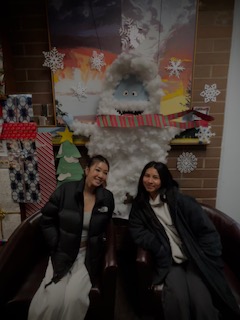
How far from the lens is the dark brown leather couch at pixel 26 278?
1.38 meters

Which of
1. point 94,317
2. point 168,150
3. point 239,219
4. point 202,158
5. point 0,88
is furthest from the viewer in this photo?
point 239,219

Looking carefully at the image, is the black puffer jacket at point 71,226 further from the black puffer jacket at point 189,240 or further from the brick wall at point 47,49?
the brick wall at point 47,49

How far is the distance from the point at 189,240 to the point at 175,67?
1.41m

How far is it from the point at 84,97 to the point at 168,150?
0.89 metres

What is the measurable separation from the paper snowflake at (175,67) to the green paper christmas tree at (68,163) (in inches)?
42.4

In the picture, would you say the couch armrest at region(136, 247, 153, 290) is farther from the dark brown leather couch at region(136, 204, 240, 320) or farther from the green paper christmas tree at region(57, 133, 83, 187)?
the green paper christmas tree at region(57, 133, 83, 187)

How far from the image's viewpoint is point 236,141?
6.98ft

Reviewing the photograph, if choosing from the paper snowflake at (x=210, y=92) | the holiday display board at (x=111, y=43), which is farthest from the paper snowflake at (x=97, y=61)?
the paper snowflake at (x=210, y=92)

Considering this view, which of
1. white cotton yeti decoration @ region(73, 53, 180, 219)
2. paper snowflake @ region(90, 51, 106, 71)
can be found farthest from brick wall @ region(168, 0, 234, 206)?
paper snowflake @ region(90, 51, 106, 71)

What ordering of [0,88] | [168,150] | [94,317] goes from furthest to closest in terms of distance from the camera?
[168,150], [0,88], [94,317]

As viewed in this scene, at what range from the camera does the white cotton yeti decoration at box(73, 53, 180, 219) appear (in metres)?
1.80

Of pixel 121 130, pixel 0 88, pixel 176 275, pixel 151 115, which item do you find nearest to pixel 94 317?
pixel 176 275

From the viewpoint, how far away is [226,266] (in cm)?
169

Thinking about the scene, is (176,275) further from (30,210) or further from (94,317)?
(30,210)
